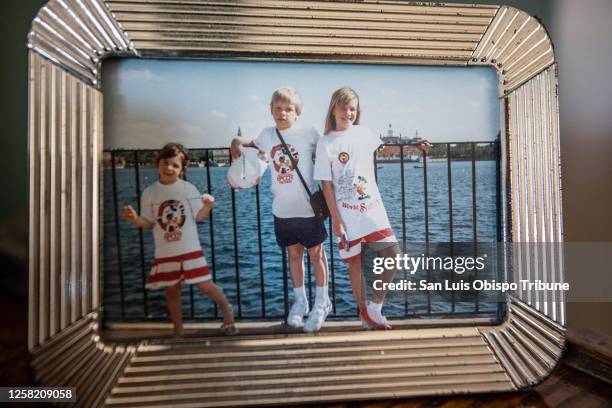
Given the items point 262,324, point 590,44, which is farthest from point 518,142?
point 262,324

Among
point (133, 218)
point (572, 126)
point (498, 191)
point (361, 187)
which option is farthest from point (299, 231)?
point (572, 126)

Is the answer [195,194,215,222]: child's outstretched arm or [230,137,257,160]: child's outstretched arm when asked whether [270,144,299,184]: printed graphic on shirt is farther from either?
[195,194,215,222]: child's outstretched arm

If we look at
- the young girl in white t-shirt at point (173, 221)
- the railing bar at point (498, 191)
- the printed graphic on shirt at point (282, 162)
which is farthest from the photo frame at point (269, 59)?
the printed graphic on shirt at point (282, 162)

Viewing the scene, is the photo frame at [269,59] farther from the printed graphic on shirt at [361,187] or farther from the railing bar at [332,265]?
the printed graphic on shirt at [361,187]

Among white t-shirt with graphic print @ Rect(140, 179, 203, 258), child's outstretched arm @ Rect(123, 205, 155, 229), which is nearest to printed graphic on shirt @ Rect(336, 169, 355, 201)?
white t-shirt with graphic print @ Rect(140, 179, 203, 258)

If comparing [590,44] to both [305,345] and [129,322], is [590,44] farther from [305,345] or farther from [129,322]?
[129,322]

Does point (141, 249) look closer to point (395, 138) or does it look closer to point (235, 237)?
point (235, 237)
